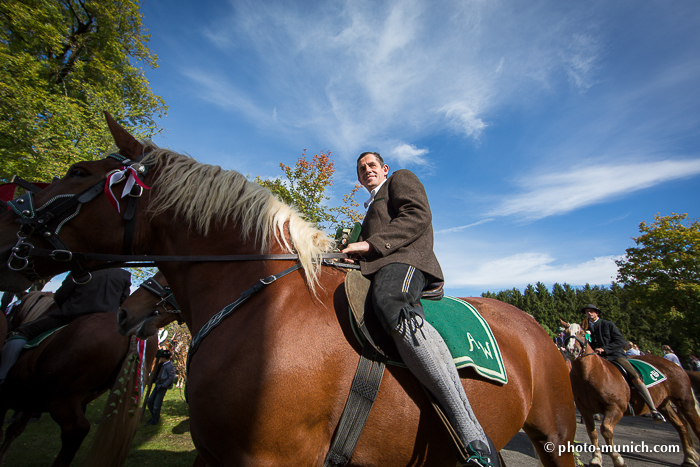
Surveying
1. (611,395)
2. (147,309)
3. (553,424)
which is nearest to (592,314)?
(611,395)

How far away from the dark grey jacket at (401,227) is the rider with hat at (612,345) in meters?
7.85

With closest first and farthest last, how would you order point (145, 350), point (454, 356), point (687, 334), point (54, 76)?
point (454, 356)
point (145, 350)
point (54, 76)
point (687, 334)

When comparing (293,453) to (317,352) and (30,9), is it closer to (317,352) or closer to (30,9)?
(317,352)

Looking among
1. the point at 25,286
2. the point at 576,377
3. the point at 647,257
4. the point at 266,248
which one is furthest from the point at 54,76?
the point at 647,257

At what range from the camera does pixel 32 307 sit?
5367 mm

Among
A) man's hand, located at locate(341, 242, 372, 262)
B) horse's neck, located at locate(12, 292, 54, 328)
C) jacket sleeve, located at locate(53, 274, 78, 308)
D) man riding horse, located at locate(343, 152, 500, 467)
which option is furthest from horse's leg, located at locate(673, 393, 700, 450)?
horse's neck, located at locate(12, 292, 54, 328)

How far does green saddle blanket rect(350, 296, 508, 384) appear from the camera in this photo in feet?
6.58

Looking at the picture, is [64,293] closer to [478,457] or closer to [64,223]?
[64,223]

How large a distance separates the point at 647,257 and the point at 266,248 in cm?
3293

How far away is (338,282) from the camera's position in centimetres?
216

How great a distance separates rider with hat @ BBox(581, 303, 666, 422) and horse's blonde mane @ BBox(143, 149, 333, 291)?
8531mm

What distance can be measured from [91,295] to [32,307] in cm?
165

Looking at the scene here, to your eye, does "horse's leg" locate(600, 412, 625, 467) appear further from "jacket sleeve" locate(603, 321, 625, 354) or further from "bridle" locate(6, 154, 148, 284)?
"bridle" locate(6, 154, 148, 284)

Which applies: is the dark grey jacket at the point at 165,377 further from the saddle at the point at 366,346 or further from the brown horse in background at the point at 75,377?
the saddle at the point at 366,346
